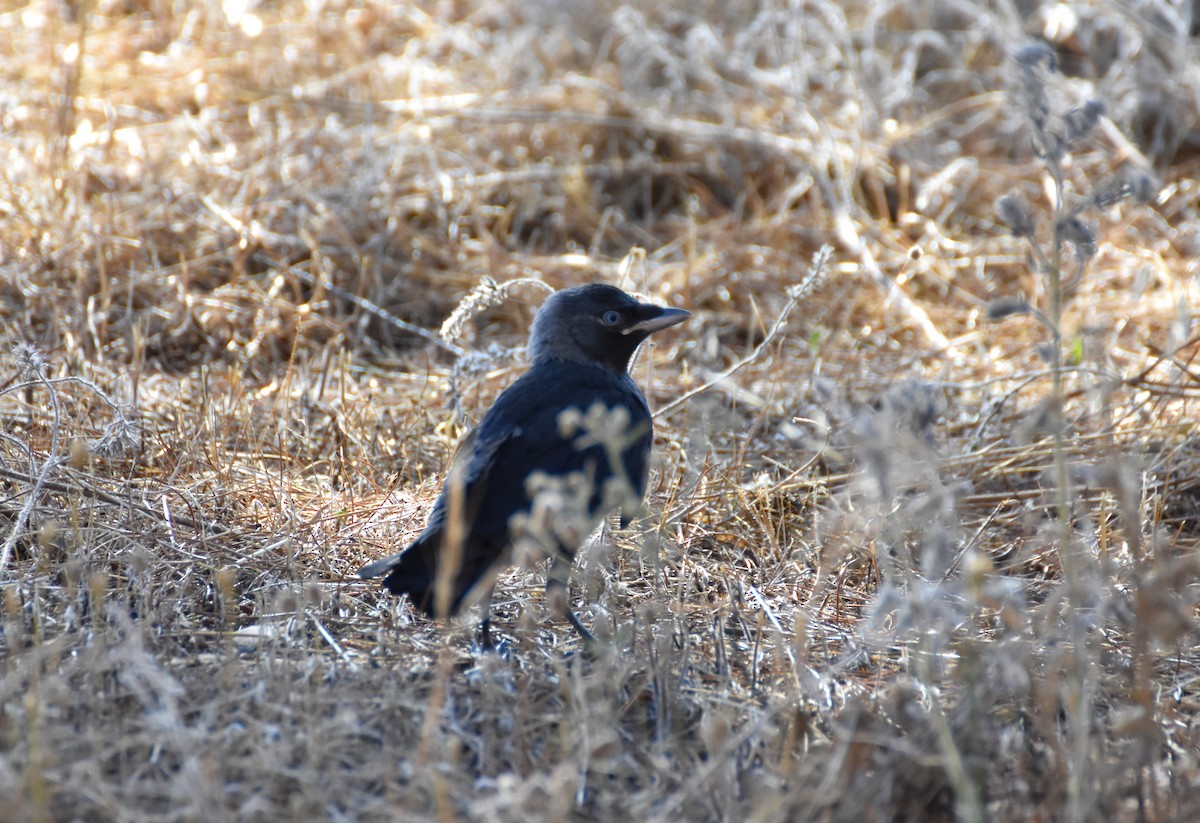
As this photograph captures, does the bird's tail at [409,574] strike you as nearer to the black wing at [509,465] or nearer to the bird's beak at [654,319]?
the black wing at [509,465]

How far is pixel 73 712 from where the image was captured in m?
2.65

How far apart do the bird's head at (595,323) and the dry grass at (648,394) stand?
237 mm

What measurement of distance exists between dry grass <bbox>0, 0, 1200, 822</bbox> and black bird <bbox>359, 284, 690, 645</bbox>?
196mm

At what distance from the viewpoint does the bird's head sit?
398 centimetres

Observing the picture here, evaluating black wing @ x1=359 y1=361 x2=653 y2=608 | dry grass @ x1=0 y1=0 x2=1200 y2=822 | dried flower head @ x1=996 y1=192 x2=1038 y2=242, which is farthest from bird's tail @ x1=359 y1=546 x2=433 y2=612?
dried flower head @ x1=996 y1=192 x2=1038 y2=242

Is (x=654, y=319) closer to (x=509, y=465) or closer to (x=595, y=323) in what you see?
(x=595, y=323)

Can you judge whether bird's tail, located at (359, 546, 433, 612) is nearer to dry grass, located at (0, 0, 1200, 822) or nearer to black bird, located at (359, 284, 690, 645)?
black bird, located at (359, 284, 690, 645)

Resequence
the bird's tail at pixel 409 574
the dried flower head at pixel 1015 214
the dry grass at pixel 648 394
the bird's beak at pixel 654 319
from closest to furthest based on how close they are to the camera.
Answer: the dried flower head at pixel 1015 214 → the dry grass at pixel 648 394 → the bird's tail at pixel 409 574 → the bird's beak at pixel 654 319

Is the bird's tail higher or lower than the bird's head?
lower

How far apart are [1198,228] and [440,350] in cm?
365

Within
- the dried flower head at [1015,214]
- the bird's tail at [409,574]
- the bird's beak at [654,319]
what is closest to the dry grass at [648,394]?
the dried flower head at [1015,214]

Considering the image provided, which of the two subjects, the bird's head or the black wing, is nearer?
the black wing

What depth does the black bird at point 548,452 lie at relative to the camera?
304 cm

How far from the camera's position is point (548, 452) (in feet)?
10.9
